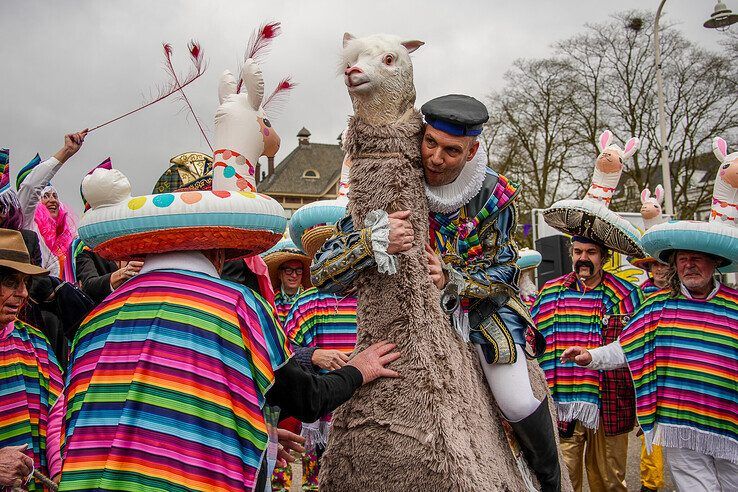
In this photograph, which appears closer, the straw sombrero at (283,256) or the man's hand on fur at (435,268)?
the man's hand on fur at (435,268)

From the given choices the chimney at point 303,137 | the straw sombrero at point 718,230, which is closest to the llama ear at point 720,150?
the straw sombrero at point 718,230

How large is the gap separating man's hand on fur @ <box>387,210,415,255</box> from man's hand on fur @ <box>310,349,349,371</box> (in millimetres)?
760

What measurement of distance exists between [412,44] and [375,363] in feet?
4.31

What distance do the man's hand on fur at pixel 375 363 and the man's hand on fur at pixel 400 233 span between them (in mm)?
374

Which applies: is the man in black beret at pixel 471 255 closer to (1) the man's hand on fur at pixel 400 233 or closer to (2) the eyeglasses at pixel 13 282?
(1) the man's hand on fur at pixel 400 233

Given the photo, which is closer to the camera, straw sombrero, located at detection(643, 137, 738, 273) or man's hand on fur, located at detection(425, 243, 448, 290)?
man's hand on fur, located at detection(425, 243, 448, 290)

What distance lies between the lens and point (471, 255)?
3.16m

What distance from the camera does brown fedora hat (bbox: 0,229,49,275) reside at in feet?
9.13

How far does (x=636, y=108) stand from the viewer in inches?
923

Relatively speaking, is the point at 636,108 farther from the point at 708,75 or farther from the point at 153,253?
the point at 153,253

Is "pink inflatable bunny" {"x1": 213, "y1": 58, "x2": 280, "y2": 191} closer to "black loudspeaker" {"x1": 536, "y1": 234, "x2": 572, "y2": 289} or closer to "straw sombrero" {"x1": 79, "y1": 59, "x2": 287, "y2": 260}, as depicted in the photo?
"straw sombrero" {"x1": 79, "y1": 59, "x2": 287, "y2": 260}

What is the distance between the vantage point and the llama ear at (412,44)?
3006 mm

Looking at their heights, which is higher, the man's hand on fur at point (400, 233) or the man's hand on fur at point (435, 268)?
the man's hand on fur at point (400, 233)

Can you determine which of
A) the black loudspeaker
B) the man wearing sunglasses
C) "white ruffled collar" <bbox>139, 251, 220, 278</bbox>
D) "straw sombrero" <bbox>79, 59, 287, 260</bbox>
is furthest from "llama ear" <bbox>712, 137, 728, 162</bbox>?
the black loudspeaker
